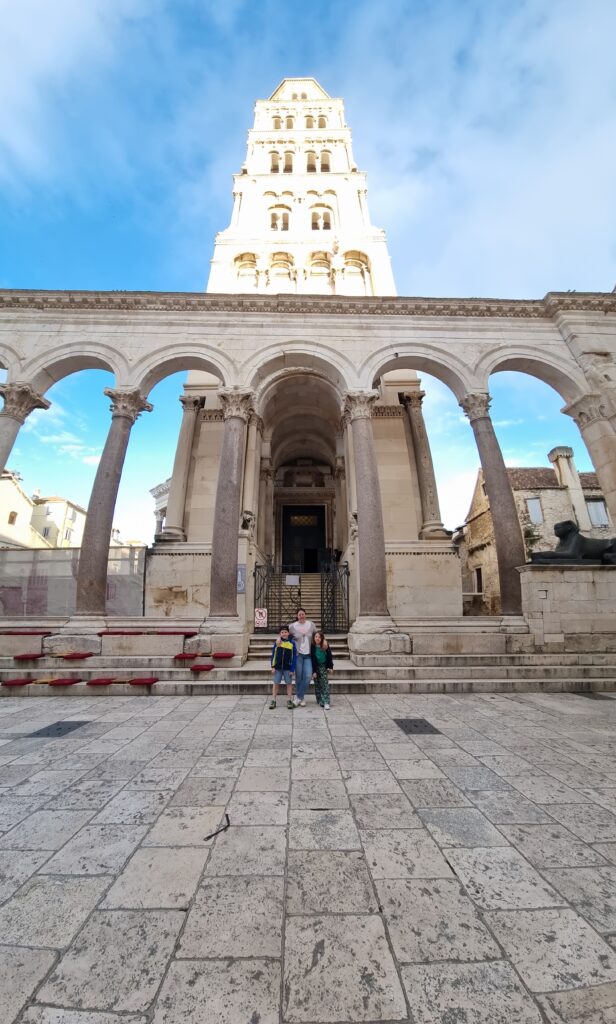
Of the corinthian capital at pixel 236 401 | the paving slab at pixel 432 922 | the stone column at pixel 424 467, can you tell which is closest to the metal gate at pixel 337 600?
the stone column at pixel 424 467

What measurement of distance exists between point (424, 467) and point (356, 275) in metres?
12.2

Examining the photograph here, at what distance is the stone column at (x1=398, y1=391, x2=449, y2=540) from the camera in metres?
14.2

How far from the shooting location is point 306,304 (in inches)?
533

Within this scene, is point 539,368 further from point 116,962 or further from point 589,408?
point 116,962

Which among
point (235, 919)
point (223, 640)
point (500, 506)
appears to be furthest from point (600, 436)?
point (235, 919)

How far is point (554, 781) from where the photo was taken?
372 centimetres

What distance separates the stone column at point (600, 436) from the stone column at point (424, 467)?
16.2 feet

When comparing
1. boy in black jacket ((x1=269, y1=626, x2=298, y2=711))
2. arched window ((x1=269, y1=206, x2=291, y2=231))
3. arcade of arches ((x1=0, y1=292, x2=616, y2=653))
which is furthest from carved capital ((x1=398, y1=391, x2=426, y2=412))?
arched window ((x1=269, y1=206, x2=291, y2=231))

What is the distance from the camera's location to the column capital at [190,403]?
1590 cm

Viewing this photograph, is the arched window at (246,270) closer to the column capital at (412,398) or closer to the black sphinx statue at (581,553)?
the column capital at (412,398)

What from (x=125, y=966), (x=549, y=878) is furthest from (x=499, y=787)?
(x=125, y=966)

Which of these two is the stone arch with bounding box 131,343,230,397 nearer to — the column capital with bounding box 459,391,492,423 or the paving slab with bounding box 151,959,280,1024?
the column capital with bounding box 459,391,492,423

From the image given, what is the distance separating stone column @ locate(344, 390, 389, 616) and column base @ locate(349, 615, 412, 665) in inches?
15.1

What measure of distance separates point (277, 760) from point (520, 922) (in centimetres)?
271
